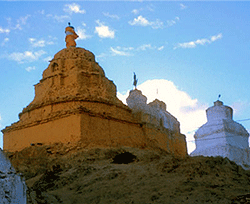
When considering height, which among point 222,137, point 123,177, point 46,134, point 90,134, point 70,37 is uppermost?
point 70,37

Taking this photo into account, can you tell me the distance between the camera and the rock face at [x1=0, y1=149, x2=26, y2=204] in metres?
3.54

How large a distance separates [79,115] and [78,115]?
0.16ft

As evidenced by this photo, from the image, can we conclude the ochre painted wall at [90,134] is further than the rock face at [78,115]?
No

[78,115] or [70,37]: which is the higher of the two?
[70,37]

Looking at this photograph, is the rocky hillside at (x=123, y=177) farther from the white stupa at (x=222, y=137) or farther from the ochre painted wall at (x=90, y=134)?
the white stupa at (x=222, y=137)

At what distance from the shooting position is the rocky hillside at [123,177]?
8555 millimetres

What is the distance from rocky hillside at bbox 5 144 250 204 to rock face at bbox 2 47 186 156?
1075 mm

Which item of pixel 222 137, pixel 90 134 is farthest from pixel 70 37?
pixel 222 137

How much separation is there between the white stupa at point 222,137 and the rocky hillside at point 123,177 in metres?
9.31

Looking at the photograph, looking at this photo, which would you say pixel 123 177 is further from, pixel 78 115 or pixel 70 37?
pixel 70 37

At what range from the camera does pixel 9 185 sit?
3639 millimetres

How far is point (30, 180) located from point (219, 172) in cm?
677

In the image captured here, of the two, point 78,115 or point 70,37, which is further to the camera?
point 70,37

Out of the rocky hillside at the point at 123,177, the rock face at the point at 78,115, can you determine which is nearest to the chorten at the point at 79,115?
the rock face at the point at 78,115
